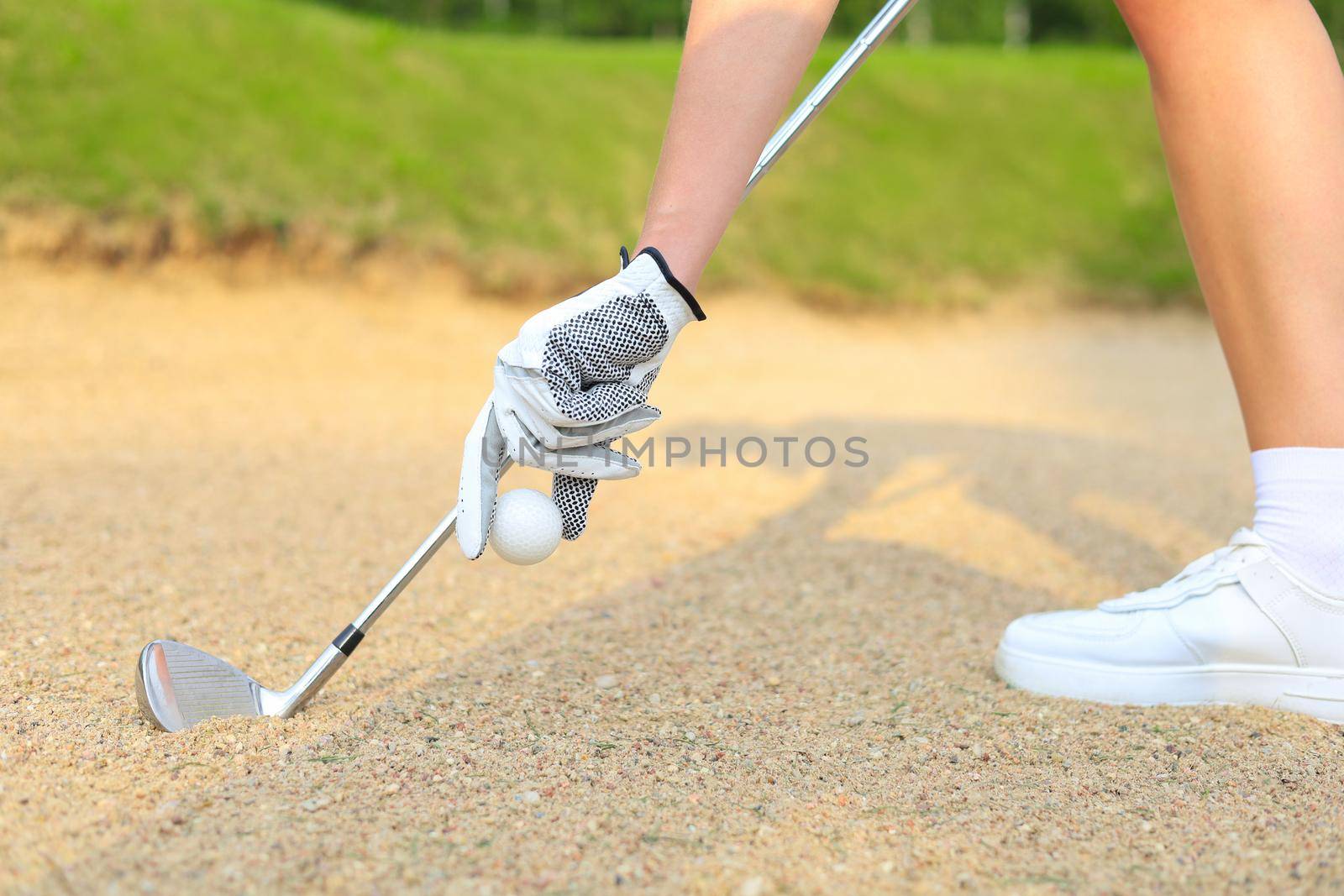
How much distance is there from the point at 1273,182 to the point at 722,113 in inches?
29.4

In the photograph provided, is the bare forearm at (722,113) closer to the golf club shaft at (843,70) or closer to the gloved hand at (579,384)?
the gloved hand at (579,384)

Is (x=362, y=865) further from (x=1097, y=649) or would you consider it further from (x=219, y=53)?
(x=219, y=53)

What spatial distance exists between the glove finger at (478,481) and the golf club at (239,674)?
5 cm

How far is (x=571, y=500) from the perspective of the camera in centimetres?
143

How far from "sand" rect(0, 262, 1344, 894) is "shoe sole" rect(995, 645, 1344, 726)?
3cm

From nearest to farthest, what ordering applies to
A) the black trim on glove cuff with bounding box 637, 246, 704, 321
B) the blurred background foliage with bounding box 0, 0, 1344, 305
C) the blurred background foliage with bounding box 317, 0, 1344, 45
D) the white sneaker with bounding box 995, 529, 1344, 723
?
the black trim on glove cuff with bounding box 637, 246, 704, 321 < the white sneaker with bounding box 995, 529, 1344, 723 < the blurred background foliage with bounding box 0, 0, 1344, 305 < the blurred background foliage with bounding box 317, 0, 1344, 45

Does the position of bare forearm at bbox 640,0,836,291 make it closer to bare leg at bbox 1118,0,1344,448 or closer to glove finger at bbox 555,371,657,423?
glove finger at bbox 555,371,657,423

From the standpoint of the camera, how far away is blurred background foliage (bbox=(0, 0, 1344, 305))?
542 cm

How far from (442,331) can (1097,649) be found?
476 cm

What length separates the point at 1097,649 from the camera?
1597mm

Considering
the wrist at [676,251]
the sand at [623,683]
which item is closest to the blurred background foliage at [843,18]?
the sand at [623,683]

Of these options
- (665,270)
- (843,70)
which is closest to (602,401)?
(665,270)

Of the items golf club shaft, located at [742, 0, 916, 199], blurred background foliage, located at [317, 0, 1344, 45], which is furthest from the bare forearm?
blurred background foliage, located at [317, 0, 1344, 45]

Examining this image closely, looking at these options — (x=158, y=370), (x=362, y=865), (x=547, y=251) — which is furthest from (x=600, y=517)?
(x=547, y=251)
